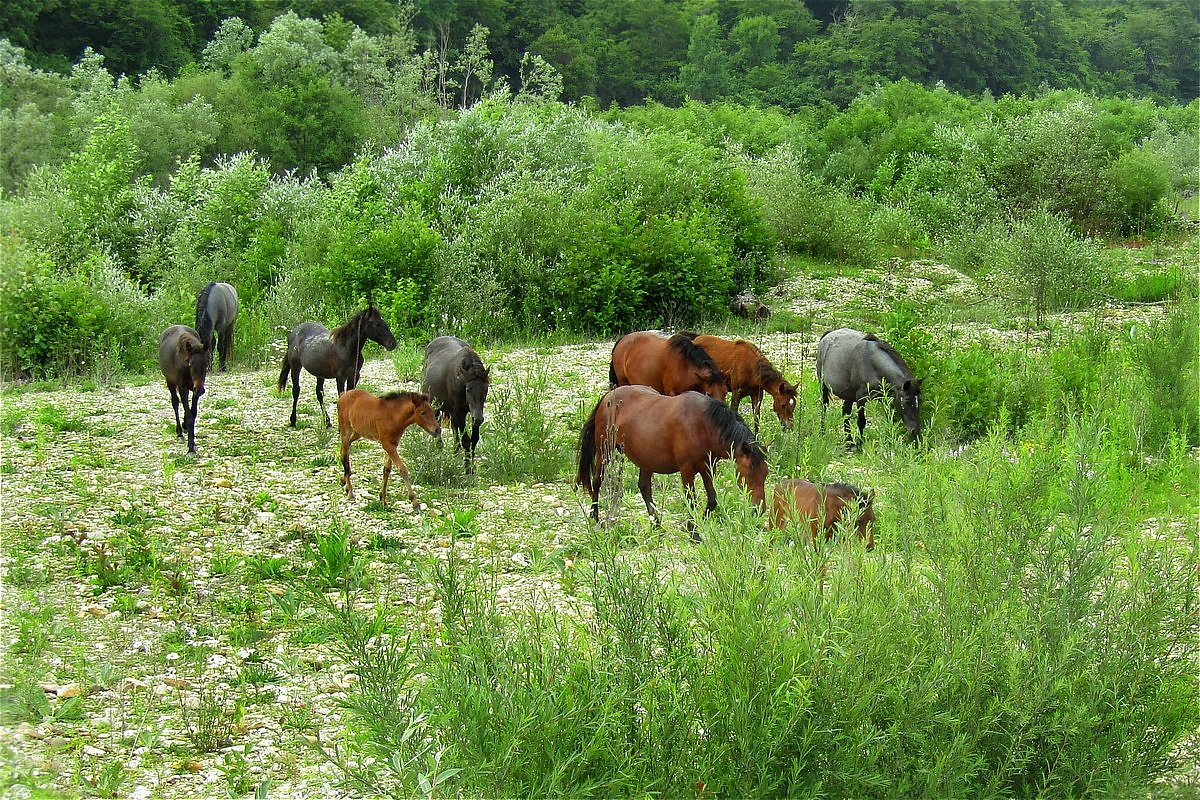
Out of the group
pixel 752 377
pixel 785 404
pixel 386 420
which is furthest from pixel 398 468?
pixel 785 404

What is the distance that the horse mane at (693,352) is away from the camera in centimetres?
1029

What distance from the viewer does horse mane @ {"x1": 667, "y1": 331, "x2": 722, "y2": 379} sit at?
33.8 feet

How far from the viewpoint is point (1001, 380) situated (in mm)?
11602

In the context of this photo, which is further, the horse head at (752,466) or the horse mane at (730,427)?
the horse mane at (730,427)

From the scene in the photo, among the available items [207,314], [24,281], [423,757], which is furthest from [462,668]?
[24,281]

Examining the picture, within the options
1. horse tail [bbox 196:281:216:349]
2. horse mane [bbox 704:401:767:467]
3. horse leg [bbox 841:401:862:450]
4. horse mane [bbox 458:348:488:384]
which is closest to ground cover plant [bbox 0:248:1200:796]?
horse mane [bbox 704:401:767:467]

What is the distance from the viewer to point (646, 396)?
841cm

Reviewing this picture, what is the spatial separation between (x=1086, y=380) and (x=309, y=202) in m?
17.0

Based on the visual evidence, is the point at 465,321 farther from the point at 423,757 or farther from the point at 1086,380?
the point at 423,757

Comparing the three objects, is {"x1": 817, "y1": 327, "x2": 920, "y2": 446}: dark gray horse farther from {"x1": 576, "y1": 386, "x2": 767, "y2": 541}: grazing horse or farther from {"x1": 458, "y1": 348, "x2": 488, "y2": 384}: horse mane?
{"x1": 458, "y1": 348, "x2": 488, "y2": 384}: horse mane

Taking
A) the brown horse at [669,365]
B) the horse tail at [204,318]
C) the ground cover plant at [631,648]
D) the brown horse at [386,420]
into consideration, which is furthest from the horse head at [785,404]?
the horse tail at [204,318]

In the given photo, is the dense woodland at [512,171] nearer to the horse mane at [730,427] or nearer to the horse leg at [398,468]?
the horse leg at [398,468]

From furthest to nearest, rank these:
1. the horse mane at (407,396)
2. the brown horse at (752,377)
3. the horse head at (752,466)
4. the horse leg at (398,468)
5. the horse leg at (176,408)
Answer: the horse leg at (176,408)
the brown horse at (752,377)
the horse leg at (398,468)
the horse mane at (407,396)
the horse head at (752,466)

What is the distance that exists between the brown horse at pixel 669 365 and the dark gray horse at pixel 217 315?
5509 millimetres
